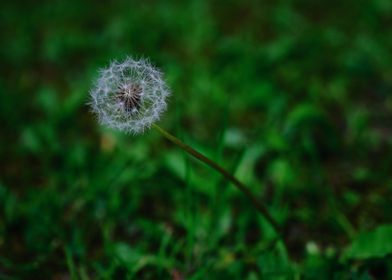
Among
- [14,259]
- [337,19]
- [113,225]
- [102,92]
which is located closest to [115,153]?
[113,225]

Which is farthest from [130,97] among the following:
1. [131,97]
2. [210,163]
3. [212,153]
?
[212,153]

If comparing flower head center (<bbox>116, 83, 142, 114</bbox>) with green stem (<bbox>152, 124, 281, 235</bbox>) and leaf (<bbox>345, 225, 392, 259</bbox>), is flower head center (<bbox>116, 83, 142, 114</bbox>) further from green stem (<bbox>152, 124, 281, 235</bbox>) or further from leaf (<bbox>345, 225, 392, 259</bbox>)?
leaf (<bbox>345, 225, 392, 259</bbox>)

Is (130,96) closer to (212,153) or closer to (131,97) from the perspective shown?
(131,97)

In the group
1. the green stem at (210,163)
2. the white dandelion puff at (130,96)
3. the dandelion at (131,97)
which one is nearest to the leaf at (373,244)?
the green stem at (210,163)

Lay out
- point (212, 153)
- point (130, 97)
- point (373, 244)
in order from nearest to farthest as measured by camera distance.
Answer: point (130, 97) < point (373, 244) < point (212, 153)

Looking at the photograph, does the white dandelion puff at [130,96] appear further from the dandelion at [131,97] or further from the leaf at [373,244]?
the leaf at [373,244]

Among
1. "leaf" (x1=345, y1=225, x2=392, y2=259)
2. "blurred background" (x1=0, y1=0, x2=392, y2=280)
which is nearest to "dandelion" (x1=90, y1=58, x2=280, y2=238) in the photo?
"blurred background" (x1=0, y1=0, x2=392, y2=280)

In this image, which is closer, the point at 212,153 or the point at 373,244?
the point at 373,244
